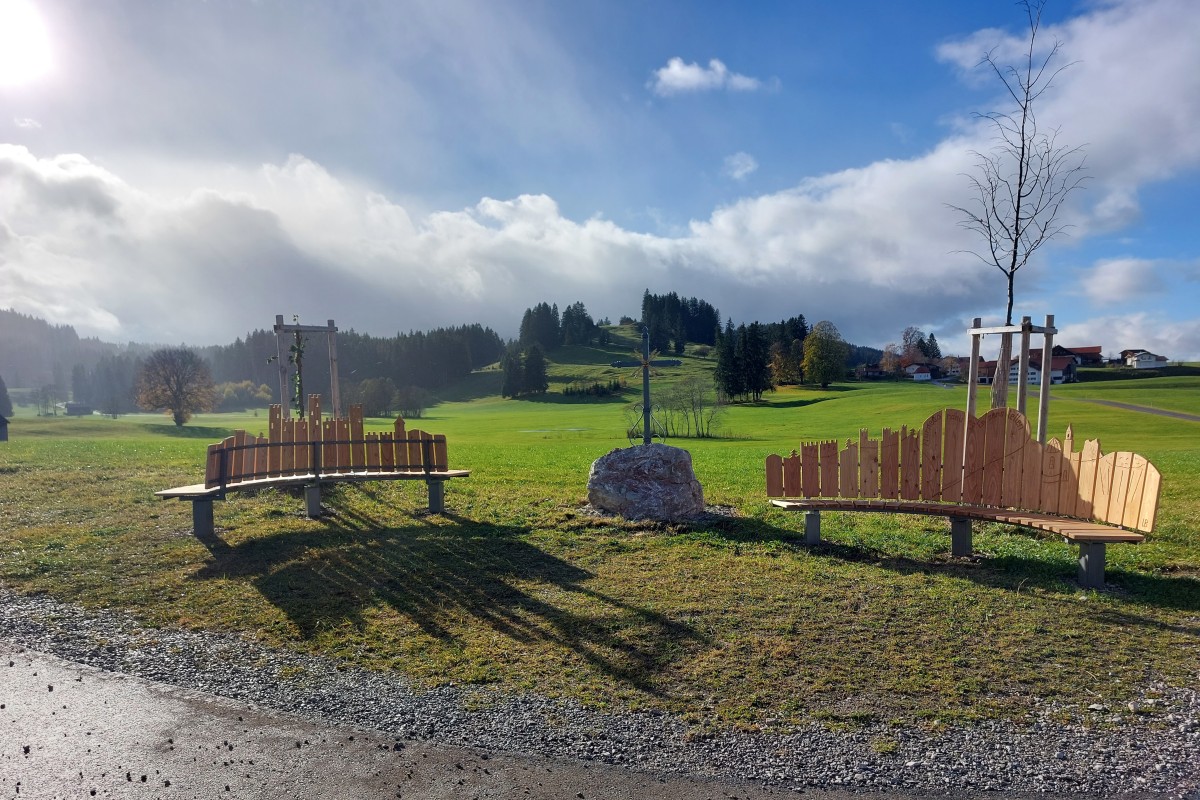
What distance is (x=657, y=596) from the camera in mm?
7867

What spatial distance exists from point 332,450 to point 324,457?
189 mm

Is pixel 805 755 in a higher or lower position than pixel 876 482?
lower

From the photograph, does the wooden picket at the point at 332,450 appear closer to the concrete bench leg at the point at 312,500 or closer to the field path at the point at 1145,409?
the concrete bench leg at the point at 312,500

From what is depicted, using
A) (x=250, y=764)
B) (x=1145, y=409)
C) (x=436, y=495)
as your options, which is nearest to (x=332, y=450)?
(x=436, y=495)

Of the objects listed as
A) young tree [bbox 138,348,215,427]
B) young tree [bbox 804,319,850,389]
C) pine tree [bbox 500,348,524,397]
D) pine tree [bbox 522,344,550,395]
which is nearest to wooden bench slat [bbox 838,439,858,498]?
young tree [bbox 138,348,215,427]

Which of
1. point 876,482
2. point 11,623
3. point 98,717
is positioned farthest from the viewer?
point 876,482

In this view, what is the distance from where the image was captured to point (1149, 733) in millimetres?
4836

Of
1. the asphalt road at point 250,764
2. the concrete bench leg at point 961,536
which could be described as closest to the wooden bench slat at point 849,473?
the concrete bench leg at point 961,536

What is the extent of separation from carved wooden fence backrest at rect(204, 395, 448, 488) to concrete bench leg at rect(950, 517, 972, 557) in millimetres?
8568

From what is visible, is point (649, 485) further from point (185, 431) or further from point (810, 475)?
point (185, 431)

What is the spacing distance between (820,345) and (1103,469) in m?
90.5

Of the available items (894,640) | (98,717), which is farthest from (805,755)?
(98,717)

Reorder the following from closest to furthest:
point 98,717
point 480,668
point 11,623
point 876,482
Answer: point 98,717, point 480,668, point 11,623, point 876,482

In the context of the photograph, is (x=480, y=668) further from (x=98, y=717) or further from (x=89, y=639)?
(x=89, y=639)
